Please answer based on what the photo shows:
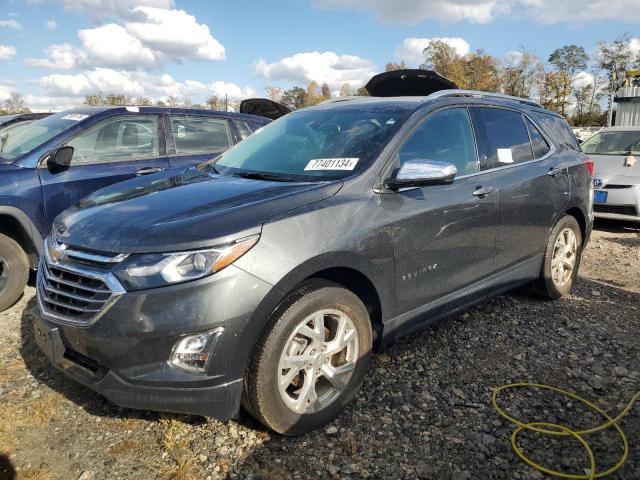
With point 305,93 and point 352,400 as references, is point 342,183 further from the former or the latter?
point 305,93

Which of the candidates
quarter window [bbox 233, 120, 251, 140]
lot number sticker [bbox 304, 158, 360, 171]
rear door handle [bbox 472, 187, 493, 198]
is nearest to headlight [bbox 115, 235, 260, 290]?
lot number sticker [bbox 304, 158, 360, 171]

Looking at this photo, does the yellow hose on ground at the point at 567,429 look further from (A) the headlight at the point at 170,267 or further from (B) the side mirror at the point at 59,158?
(B) the side mirror at the point at 59,158

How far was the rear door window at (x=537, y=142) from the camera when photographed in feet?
13.9

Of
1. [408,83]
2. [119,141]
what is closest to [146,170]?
[119,141]

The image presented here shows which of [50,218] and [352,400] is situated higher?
[50,218]

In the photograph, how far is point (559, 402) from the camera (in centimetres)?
299

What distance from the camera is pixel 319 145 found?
3.26 meters

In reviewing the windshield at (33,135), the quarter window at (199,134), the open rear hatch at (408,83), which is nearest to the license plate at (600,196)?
the open rear hatch at (408,83)

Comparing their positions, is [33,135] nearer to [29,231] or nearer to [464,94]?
[29,231]

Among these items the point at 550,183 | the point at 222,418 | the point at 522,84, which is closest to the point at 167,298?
the point at 222,418

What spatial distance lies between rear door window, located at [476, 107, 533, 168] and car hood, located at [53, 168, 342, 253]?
5.09 feet

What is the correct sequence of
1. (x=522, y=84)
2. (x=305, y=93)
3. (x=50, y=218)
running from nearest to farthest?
(x=50, y=218) → (x=522, y=84) → (x=305, y=93)

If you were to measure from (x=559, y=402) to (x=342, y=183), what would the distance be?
1826 mm

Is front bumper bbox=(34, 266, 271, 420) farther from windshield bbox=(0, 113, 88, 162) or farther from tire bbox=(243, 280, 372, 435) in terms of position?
windshield bbox=(0, 113, 88, 162)
